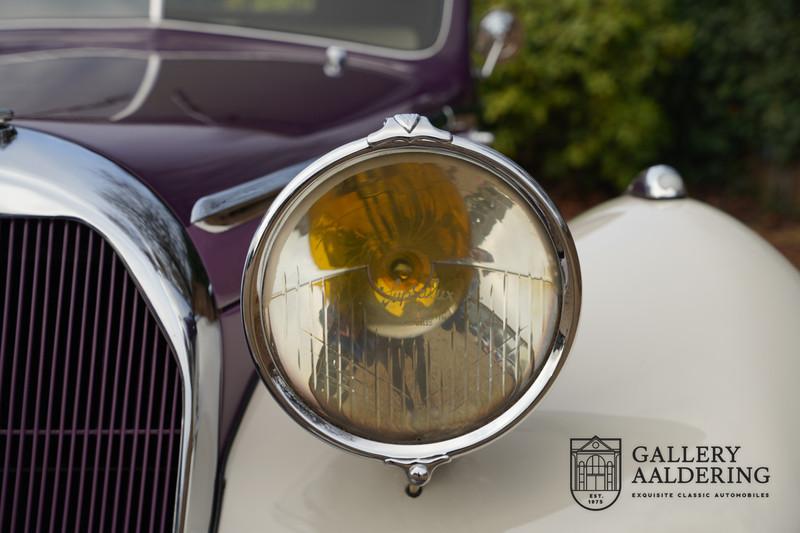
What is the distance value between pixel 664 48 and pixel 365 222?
5784 millimetres

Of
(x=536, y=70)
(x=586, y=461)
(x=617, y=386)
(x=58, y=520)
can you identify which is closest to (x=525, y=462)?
(x=586, y=461)

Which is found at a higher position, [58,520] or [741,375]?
[741,375]

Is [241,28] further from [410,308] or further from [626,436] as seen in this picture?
[626,436]

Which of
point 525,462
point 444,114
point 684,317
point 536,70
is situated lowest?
point 525,462

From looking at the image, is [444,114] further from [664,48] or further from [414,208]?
[664,48]

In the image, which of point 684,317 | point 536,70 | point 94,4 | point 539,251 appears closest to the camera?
point 539,251

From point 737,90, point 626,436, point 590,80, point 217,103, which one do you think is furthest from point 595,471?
point 737,90

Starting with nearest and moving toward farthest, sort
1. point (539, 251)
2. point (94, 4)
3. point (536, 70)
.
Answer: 1. point (539, 251)
2. point (94, 4)
3. point (536, 70)

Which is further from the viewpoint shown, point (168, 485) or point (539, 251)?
point (168, 485)

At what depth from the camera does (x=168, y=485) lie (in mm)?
1277


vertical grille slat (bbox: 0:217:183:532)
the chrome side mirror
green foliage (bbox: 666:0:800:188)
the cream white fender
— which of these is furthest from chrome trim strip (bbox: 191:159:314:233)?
green foliage (bbox: 666:0:800:188)

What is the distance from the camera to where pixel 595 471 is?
1.22 meters

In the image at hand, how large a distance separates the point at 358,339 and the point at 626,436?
411mm

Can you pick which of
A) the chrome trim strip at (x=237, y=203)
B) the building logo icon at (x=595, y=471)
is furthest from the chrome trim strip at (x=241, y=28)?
the building logo icon at (x=595, y=471)
